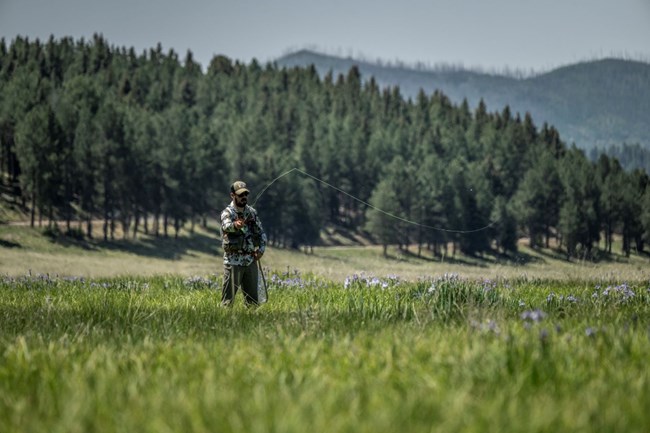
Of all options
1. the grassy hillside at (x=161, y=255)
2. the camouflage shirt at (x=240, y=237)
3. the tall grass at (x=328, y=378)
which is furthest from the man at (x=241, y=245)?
the grassy hillside at (x=161, y=255)

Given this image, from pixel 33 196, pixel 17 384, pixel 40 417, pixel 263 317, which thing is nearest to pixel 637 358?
pixel 40 417

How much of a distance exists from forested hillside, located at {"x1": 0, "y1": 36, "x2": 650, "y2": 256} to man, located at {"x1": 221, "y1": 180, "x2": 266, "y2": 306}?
49450 mm

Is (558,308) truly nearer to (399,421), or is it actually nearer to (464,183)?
(399,421)

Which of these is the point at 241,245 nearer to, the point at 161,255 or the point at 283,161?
the point at 161,255

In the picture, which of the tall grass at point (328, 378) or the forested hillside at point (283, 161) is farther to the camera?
the forested hillside at point (283, 161)

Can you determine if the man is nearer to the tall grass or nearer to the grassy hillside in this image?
the tall grass

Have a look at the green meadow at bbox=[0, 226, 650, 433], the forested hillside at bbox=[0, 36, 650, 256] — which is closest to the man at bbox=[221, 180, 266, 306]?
the green meadow at bbox=[0, 226, 650, 433]

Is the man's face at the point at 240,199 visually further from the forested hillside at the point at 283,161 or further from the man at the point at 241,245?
the forested hillside at the point at 283,161

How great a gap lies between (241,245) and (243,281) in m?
0.58

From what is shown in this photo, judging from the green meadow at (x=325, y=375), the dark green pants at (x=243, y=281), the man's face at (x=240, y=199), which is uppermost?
the man's face at (x=240, y=199)

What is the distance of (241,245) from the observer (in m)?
11.1

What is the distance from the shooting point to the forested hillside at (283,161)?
282ft

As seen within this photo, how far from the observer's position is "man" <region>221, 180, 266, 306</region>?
35.6ft

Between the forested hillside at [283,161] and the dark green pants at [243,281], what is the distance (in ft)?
163
